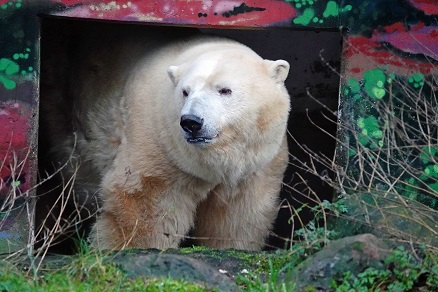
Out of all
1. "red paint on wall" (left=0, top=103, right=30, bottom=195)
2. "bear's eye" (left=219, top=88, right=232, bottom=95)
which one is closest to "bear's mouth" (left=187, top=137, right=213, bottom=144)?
"bear's eye" (left=219, top=88, right=232, bottom=95)

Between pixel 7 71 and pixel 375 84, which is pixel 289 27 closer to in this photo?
pixel 375 84

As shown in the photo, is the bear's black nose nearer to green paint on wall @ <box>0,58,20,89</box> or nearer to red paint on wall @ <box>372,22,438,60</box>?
green paint on wall @ <box>0,58,20,89</box>

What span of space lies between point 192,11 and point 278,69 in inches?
28.7

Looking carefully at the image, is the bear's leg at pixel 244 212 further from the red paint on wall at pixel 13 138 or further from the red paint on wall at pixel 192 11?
the red paint on wall at pixel 13 138

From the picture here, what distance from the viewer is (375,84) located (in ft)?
21.3

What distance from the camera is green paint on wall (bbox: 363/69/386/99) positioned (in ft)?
21.3

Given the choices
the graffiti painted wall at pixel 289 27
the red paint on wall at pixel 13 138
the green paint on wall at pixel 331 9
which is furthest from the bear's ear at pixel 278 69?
the red paint on wall at pixel 13 138

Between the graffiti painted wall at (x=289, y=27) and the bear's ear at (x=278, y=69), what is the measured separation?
0.41 metres

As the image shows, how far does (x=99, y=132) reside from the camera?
277 inches

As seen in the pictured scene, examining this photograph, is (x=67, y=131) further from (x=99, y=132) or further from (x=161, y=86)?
(x=161, y=86)

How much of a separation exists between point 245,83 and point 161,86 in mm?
728

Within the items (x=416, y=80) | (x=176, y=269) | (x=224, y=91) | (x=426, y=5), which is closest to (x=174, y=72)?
(x=224, y=91)

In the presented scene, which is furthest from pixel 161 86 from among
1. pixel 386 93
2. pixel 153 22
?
pixel 386 93

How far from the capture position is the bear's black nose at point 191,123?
549 centimetres
